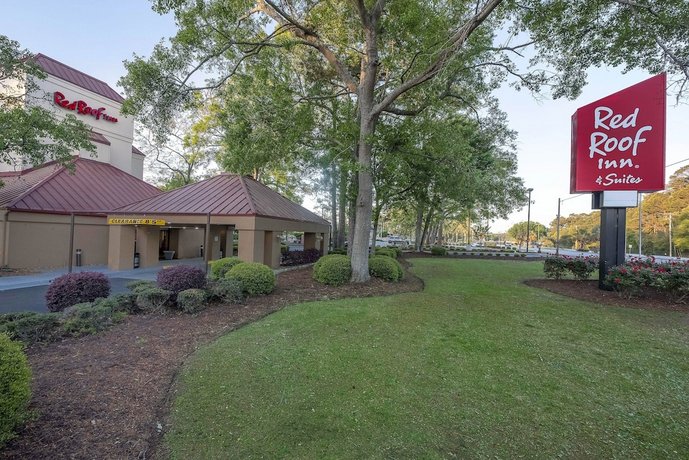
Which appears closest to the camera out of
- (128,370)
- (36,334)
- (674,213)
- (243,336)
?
(128,370)

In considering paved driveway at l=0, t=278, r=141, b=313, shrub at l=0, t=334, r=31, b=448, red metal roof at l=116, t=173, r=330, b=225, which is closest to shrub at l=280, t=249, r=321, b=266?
red metal roof at l=116, t=173, r=330, b=225

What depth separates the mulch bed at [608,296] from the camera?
9250mm

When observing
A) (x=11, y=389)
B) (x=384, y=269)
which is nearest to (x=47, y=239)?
(x=384, y=269)

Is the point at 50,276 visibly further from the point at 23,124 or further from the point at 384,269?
the point at 384,269

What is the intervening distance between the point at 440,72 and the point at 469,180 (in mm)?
6793

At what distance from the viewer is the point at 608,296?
10375mm

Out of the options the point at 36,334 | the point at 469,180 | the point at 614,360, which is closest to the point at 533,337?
the point at 614,360

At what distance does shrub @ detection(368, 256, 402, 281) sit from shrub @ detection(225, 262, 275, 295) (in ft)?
13.3

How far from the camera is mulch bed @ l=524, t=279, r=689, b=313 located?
9250 mm

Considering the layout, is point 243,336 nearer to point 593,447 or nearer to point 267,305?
point 267,305

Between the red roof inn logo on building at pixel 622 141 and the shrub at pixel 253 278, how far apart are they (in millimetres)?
11110

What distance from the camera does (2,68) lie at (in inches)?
416

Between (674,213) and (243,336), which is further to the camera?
(674,213)

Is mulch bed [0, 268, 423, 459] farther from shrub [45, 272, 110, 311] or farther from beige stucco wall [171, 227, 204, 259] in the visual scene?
beige stucco wall [171, 227, 204, 259]
